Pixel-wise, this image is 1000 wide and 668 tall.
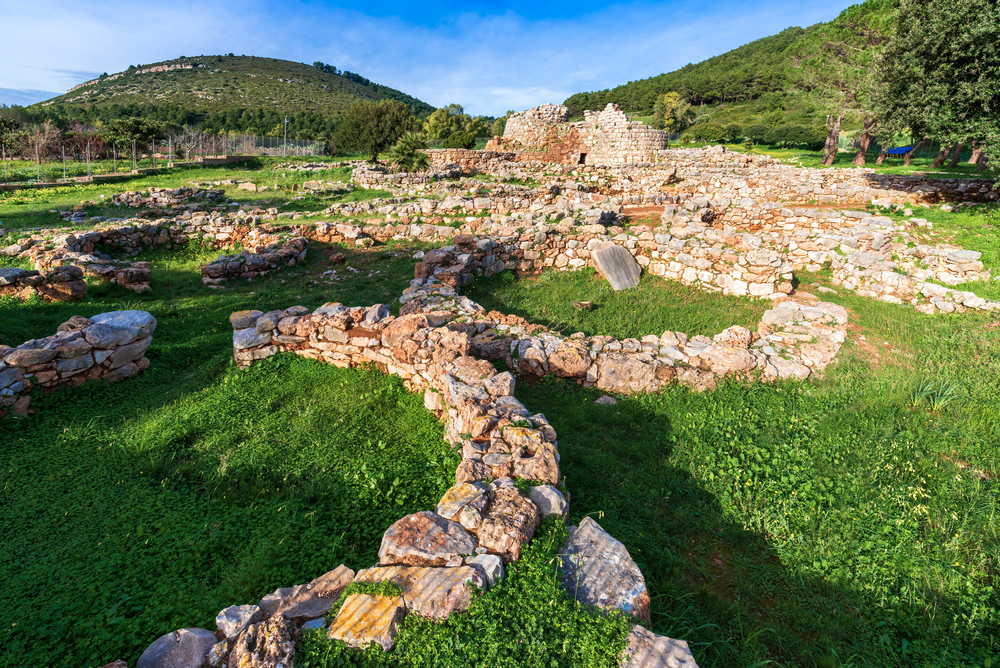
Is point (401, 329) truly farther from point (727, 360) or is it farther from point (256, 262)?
point (256, 262)

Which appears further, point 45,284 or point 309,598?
point 45,284

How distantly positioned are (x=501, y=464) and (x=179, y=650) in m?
2.51

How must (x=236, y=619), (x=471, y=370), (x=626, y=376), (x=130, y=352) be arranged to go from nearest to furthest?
(x=236, y=619) → (x=471, y=370) → (x=130, y=352) → (x=626, y=376)

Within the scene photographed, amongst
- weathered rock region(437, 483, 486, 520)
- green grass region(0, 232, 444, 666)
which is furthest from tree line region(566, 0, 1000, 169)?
green grass region(0, 232, 444, 666)

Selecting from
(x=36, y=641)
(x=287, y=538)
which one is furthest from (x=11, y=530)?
(x=287, y=538)

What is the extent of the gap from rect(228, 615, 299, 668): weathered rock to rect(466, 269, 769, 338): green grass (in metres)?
7.05

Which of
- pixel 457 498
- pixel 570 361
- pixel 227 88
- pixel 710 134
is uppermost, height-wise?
pixel 227 88

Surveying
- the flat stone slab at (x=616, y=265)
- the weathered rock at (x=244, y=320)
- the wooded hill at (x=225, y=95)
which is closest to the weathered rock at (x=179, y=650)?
the weathered rock at (x=244, y=320)

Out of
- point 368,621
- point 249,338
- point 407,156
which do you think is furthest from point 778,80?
point 368,621

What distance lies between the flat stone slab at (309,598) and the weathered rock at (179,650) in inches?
13.3

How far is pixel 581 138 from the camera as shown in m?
32.0

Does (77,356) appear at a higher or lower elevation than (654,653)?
higher

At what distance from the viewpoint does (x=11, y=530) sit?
12.6 ft

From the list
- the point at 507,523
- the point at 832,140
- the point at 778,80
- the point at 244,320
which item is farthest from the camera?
the point at 778,80
